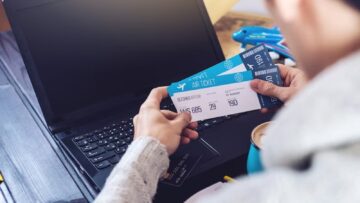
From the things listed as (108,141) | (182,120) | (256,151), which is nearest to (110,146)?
(108,141)

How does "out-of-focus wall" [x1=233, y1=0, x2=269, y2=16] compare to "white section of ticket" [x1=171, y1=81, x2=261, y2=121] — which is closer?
"white section of ticket" [x1=171, y1=81, x2=261, y2=121]

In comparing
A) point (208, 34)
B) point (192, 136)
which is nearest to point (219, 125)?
point (192, 136)

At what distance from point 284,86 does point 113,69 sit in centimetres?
30

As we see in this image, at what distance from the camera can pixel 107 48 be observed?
0.81 meters

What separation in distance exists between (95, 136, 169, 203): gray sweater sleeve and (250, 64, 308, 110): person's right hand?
17 cm

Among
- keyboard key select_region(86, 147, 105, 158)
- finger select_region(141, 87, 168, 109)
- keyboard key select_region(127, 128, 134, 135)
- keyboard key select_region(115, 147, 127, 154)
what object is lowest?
keyboard key select_region(115, 147, 127, 154)

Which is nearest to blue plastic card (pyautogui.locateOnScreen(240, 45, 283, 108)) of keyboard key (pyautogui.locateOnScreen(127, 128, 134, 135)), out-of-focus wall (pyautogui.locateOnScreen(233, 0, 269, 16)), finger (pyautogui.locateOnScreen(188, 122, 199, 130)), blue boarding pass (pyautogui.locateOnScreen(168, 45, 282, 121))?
blue boarding pass (pyautogui.locateOnScreen(168, 45, 282, 121))

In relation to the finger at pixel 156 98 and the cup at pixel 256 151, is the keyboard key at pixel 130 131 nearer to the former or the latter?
the finger at pixel 156 98

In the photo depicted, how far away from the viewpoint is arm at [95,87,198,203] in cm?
55

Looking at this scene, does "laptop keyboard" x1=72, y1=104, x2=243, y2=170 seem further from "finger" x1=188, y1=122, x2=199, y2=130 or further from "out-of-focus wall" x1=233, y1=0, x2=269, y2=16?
"out-of-focus wall" x1=233, y1=0, x2=269, y2=16

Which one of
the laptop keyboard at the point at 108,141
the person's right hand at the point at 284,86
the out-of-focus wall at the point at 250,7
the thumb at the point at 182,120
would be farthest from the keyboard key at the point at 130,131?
the out-of-focus wall at the point at 250,7

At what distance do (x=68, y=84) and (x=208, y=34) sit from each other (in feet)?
0.95

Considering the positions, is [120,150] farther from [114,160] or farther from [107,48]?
[107,48]

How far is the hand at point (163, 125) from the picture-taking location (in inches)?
25.2
